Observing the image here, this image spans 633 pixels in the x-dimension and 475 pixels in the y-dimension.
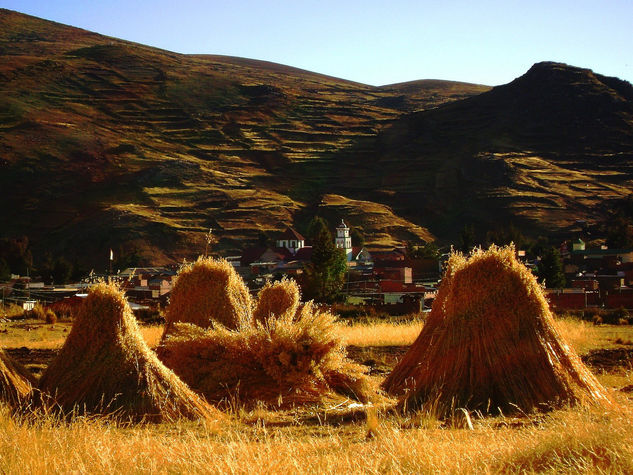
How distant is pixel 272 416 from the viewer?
34.3 feet

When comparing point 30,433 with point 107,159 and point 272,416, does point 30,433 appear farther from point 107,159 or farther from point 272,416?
point 107,159

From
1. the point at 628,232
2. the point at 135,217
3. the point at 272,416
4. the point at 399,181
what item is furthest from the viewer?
the point at 399,181

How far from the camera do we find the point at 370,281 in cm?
5109

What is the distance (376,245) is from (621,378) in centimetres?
8856

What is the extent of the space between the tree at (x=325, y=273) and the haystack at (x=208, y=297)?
28.3m

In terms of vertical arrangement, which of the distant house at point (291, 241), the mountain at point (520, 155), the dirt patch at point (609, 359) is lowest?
the dirt patch at point (609, 359)

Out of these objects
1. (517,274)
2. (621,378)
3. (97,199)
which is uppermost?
(97,199)

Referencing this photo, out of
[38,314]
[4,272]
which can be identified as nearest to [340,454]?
[38,314]

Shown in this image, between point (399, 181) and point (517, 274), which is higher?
point (399, 181)

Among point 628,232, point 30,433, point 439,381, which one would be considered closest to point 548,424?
point 439,381

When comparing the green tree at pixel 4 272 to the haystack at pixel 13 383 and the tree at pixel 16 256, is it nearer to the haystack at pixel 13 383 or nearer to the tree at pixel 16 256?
the tree at pixel 16 256

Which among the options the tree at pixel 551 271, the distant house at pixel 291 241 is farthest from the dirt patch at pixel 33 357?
the distant house at pixel 291 241

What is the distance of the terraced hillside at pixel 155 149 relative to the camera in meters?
103

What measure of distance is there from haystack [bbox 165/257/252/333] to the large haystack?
129cm
